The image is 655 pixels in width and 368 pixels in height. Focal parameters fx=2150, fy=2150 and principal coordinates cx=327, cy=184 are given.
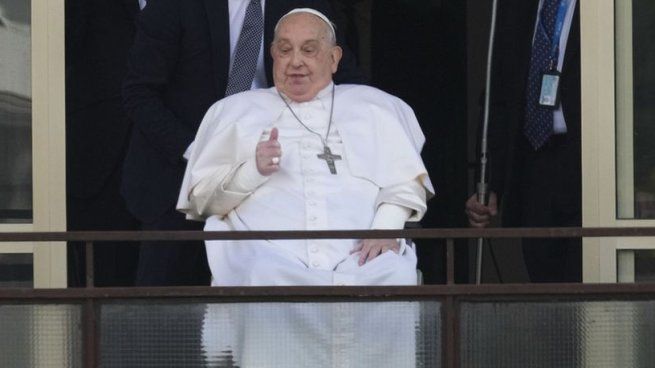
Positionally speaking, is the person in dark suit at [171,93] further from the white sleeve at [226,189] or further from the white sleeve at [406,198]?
the white sleeve at [406,198]

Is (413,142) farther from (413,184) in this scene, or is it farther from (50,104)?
(50,104)

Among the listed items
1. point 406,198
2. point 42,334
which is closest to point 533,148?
point 406,198

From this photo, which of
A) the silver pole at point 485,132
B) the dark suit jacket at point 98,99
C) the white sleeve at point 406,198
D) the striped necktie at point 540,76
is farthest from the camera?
the dark suit jacket at point 98,99

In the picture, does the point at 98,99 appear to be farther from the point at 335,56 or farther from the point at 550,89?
the point at 550,89

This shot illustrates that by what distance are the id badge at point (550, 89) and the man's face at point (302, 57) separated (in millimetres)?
835

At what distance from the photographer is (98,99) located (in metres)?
8.88

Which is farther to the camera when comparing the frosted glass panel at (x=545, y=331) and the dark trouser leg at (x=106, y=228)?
the dark trouser leg at (x=106, y=228)

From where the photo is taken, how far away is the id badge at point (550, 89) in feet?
26.3

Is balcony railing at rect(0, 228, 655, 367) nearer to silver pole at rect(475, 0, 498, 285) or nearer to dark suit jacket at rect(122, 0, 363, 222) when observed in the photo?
dark suit jacket at rect(122, 0, 363, 222)

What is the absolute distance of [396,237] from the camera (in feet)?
22.8

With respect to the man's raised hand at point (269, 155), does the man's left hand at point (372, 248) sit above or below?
below

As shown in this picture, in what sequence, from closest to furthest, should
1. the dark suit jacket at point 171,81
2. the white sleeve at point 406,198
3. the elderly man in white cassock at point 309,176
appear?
the elderly man in white cassock at point 309,176
the white sleeve at point 406,198
the dark suit jacket at point 171,81

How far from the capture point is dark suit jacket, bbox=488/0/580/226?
316 inches

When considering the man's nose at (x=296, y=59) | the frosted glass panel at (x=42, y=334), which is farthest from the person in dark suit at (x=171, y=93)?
the frosted glass panel at (x=42, y=334)
